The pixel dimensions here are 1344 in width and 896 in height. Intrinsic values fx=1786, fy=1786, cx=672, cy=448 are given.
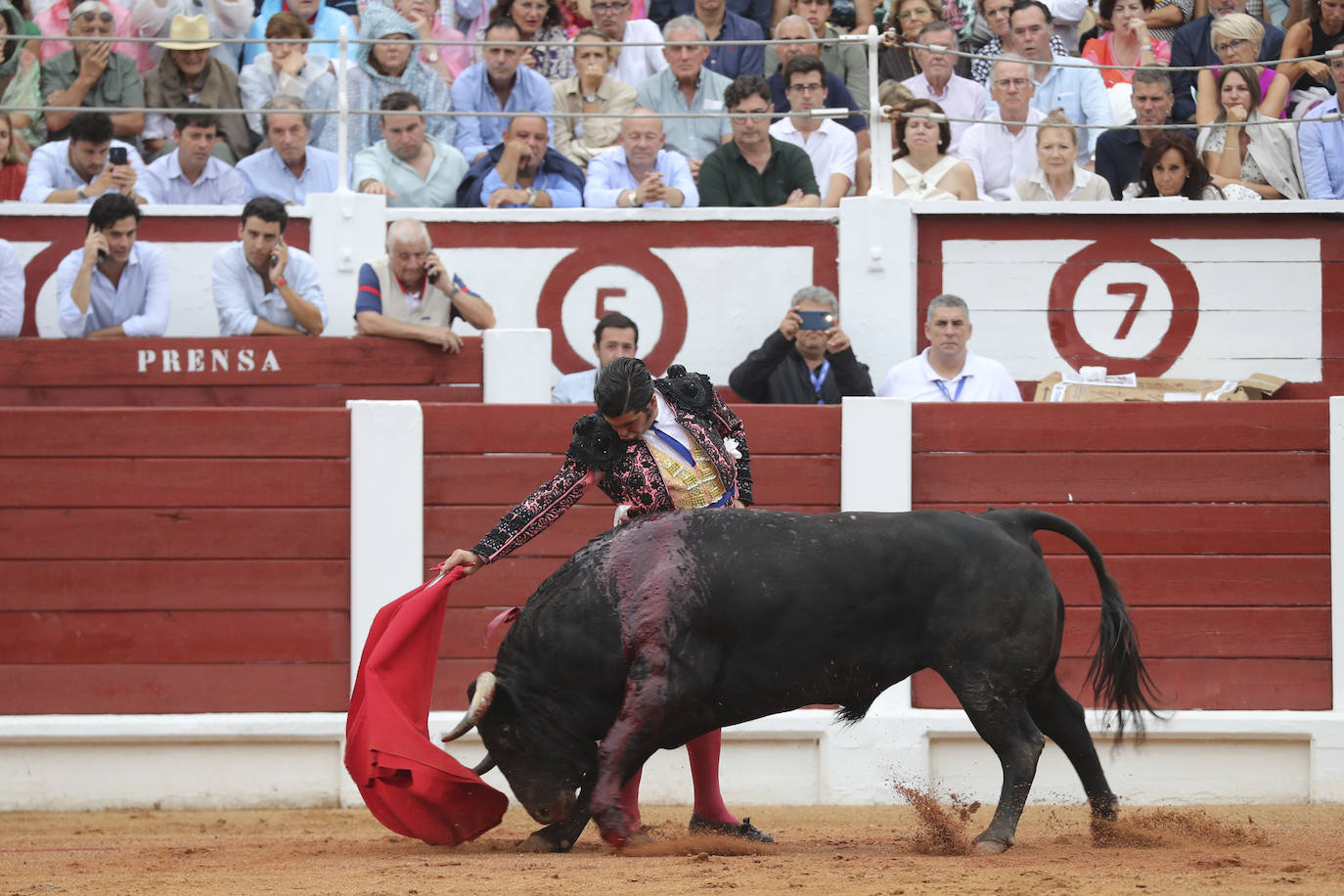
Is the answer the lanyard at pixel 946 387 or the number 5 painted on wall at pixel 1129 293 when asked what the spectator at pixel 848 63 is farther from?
the lanyard at pixel 946 387

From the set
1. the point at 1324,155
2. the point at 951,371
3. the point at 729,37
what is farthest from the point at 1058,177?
the point at 729,37

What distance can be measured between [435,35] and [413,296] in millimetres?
2462

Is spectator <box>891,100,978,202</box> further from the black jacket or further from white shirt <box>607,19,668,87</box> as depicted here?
white shirt <box>607,19,668,87</box>

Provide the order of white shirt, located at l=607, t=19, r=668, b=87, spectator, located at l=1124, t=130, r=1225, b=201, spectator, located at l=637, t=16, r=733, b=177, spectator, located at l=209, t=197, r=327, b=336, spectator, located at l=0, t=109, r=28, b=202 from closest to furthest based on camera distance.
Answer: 1. spectator, located at l=209, t=197, r=327, b=336
2. spectator, located at l=1124, t=130, r=1225, b=201
3. spectator, located at l=0, t=109, r=28, b=202
4. spectator, located at l=637, t=16, r=733, b=177
5. white shirt, located at l=607, t=19, r=668, b=87

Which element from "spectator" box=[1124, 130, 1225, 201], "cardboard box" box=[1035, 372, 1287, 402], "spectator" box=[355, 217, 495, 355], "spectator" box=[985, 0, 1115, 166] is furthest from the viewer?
"spectator" box=[985, 0, 1115, 166]

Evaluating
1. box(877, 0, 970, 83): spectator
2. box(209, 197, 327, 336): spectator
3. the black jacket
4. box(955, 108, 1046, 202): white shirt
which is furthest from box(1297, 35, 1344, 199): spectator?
box(209, 197, 327, 336): spectator

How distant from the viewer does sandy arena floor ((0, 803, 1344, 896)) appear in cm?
396

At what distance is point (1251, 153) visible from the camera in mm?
7918

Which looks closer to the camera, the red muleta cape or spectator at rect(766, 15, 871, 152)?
the red muleta cape

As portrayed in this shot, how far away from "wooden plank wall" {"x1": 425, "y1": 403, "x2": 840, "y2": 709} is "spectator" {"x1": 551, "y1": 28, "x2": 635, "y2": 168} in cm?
233

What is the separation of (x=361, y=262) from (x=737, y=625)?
3.68 metres

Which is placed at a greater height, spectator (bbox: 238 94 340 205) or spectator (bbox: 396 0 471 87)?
spectator (bbox: 396 0 471 87)

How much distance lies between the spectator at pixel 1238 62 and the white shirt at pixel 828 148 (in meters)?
1.62

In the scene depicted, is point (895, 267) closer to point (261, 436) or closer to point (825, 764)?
point (825, 764)
